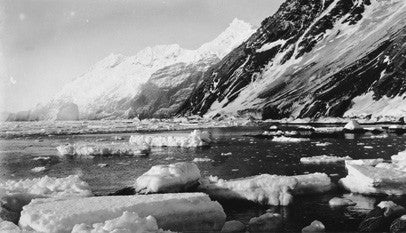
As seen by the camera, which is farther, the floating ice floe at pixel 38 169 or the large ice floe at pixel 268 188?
the floating ice floe at pixel 38 169

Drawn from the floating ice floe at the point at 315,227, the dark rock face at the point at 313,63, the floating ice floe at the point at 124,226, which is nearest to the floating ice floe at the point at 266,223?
the floating ice floe at the point at 315,227

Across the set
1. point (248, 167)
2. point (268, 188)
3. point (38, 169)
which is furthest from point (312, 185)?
point (38, 169)

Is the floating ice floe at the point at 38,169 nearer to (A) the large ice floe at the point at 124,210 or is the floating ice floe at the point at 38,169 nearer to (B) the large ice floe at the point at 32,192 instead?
(B) the large ice floe at the point at 32,192

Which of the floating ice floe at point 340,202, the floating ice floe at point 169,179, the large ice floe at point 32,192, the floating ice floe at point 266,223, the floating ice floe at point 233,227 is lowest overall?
the floating ice floe at point 340,202

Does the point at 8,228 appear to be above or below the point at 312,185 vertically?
above

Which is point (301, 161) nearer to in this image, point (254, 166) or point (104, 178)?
point (254, 166)

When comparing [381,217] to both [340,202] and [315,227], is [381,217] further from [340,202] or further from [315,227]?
[340,202]

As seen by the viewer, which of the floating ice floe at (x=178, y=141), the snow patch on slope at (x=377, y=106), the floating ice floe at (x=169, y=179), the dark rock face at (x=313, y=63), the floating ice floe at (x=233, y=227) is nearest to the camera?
the floating ice floe at (x=233, y=227)

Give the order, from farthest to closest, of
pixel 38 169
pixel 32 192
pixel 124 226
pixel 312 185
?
pixel 38 169
pixel 312 185
pixel 32 192
pixel 124 226
